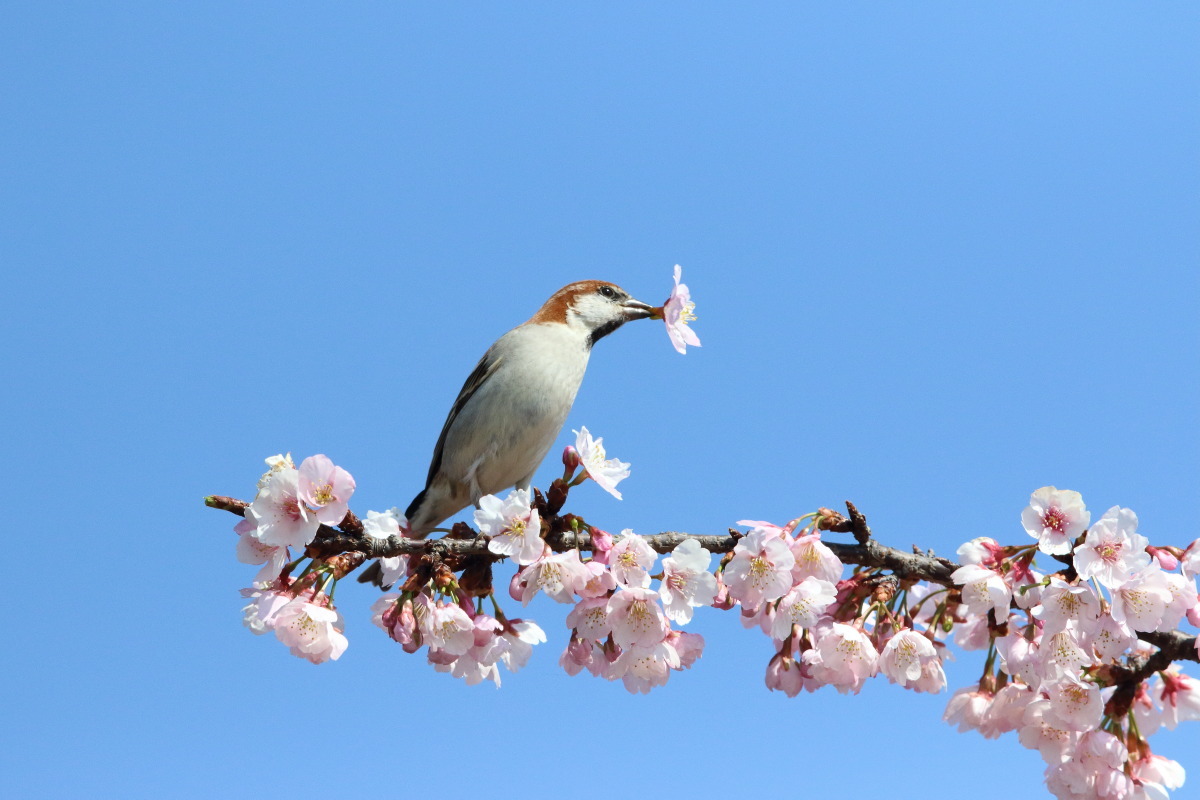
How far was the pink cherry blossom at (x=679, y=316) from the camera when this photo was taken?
5.20 metres

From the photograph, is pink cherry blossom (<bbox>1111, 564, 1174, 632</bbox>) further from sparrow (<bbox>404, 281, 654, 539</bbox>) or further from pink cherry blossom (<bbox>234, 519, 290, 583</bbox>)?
sparrow (<bbox>404, 281, 654, 539</bbox>)

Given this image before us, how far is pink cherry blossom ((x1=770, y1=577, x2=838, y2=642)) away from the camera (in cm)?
359

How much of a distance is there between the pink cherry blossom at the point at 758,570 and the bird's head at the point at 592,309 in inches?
155

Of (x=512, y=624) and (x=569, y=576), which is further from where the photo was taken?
(x=512, y=624)

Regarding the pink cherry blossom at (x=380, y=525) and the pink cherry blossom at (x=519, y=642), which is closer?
the pink cherry blossom at (x=380, y=525)

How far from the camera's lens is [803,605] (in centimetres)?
362

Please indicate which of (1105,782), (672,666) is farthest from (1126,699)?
(672,666)

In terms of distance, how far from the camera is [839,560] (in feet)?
12.0

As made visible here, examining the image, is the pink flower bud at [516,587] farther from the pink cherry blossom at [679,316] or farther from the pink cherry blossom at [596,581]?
Answer: the pink cherry blossom at [679,316]

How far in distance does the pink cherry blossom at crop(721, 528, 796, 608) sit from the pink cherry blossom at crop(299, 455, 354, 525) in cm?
146

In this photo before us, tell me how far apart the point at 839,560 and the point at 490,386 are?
11.9 ft

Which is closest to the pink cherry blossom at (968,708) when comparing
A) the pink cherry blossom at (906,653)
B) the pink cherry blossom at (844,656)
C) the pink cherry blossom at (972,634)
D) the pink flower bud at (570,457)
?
the pink cherry blossom at (972,634)

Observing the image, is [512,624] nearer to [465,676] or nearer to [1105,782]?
[465,676]

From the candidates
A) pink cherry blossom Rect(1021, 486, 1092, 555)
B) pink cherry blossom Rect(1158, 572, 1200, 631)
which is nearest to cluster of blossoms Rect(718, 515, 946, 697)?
pink cherry blossom Rect(1021, 486, 1092, 555)
